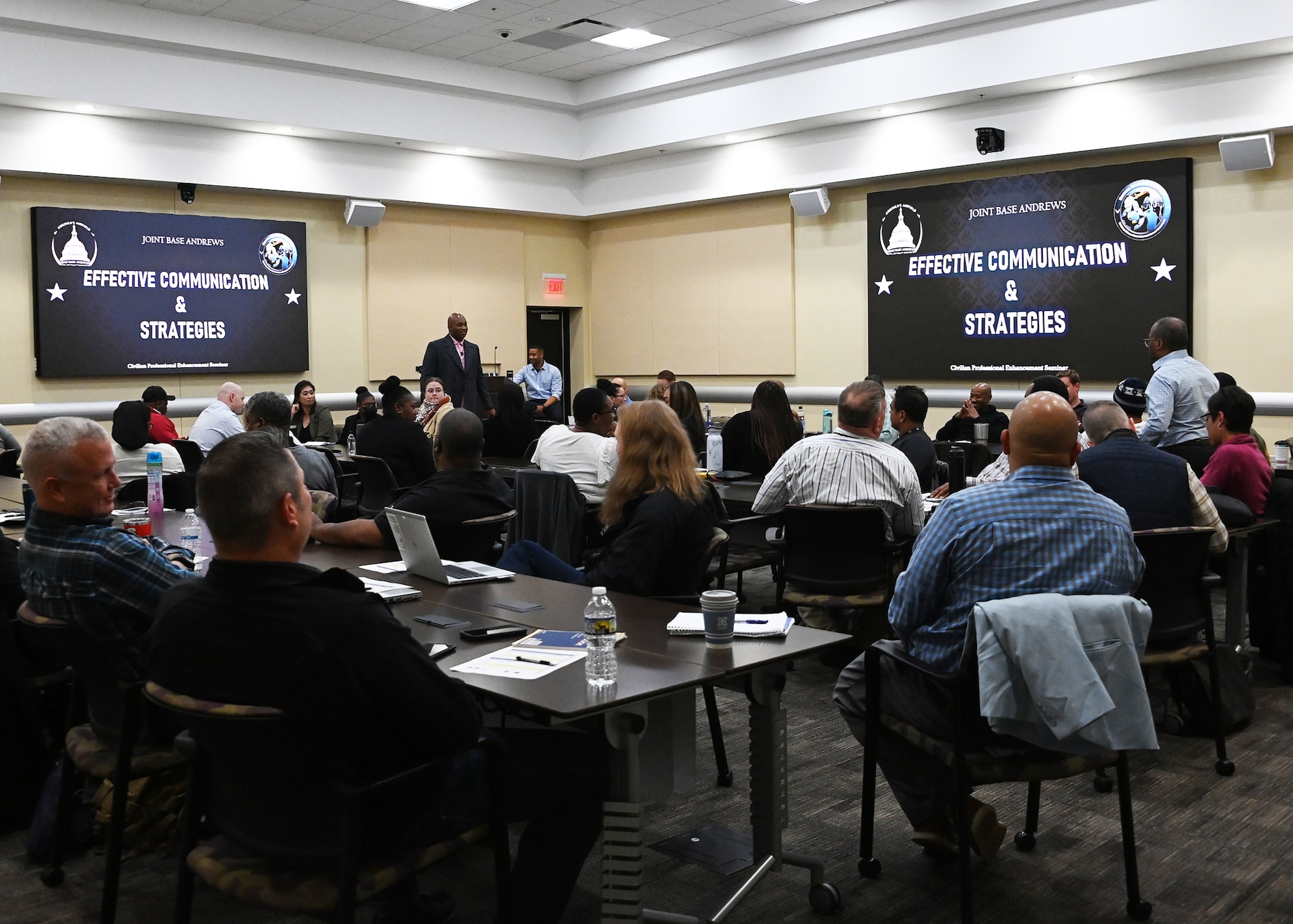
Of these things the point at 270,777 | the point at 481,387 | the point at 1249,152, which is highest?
the point at 1249,152

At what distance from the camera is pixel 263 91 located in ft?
35.2

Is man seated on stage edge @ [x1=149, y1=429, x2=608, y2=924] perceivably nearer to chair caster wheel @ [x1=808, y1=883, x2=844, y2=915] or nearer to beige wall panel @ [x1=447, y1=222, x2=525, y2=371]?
chair caster wheel @ [x1=808, y1=883, x2=844, y2=915]

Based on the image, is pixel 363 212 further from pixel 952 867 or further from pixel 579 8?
pixel 952 867

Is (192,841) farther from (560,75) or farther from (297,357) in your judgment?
(560,75)

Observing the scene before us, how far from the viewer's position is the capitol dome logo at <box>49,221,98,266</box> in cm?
1031

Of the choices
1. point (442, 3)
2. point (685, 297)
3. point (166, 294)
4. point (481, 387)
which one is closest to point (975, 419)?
point (685, 297)

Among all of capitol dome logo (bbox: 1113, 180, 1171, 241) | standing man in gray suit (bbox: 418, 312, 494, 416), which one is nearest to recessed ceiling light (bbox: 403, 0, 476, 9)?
standing man in gray suit (bbox: 418, 312, 494, 416)

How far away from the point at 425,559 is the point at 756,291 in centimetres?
894

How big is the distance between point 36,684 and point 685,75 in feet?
30.6

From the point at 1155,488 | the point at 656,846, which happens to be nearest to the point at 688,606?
the point at 656,846

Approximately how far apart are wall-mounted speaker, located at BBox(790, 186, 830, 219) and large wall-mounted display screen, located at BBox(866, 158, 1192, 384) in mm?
488

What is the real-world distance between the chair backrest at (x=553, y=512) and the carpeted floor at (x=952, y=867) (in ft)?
4.82

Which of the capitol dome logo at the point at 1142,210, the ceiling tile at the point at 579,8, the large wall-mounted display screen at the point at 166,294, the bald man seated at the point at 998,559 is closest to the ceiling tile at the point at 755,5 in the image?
the ceiling tile at the point at 579,8

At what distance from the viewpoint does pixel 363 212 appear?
11906 millimetres
